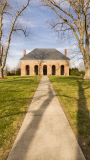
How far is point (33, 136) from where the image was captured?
261 centimetres

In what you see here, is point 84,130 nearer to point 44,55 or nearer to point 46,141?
point 46,141

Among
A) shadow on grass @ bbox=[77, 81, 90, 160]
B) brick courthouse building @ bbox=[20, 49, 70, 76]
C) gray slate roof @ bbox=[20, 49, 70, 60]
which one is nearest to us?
shadow on grass @ bbox=[77, 81, 90, 160]

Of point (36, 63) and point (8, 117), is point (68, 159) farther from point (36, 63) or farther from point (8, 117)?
point (36, 63)

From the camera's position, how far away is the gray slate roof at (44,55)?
1428 inches

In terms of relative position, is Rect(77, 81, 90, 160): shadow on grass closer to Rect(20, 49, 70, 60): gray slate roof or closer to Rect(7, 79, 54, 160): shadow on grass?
Rect(7, 79, 54, 160): shadow on grass

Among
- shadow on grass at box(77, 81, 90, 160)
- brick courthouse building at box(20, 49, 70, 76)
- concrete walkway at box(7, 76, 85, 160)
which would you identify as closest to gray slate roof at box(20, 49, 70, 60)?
brick courthouse building at box(20, 49, 70, 76)

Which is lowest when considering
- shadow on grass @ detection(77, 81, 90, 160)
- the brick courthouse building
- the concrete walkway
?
shadow on grass @ detection(77, 81, 90, 160)

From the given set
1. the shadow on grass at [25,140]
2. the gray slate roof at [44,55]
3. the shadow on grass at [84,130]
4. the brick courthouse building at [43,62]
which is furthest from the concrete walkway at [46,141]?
the gray slate roof at [44,55]

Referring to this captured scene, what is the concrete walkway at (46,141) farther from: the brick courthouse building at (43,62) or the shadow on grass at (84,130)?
the brick courthouse building at (43,62)

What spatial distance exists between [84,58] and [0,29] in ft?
48.3

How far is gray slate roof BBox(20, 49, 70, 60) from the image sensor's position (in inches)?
1428

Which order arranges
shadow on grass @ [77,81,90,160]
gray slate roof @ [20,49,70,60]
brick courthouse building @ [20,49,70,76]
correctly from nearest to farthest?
1. shadow on grass @ [77,81,90,160]
2. brick courthouse building @ [20,49,70,76]
3. gray slate roof @ [20,49,70,60]

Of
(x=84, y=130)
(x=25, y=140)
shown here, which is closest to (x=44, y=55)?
(x=84, y=130)

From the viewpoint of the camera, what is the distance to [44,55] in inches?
1469
